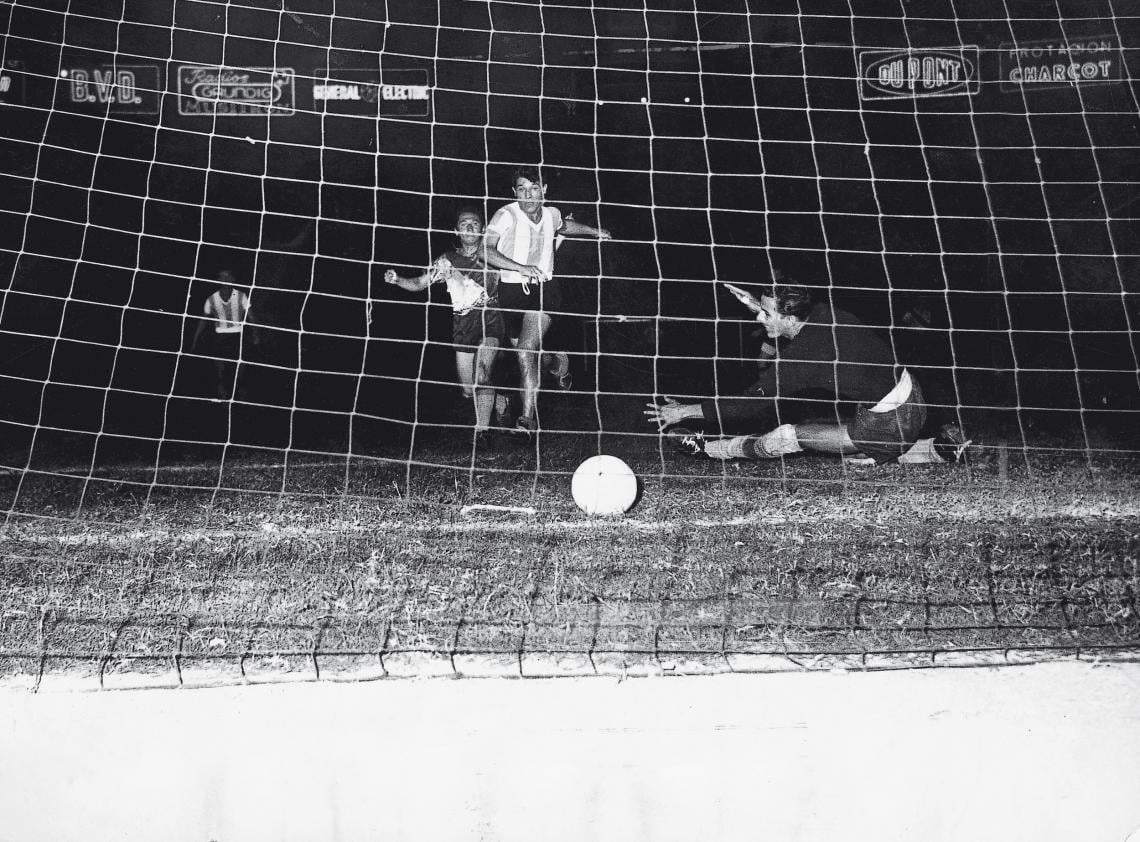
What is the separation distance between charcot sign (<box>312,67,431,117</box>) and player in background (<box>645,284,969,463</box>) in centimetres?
230

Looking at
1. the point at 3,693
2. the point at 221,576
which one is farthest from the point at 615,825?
the point at 3,693

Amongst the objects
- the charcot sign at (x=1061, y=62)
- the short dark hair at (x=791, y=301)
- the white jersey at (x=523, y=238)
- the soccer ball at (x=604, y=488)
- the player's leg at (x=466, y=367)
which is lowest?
the soccer ball at (x=604, y=488)

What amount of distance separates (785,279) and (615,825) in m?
2.86

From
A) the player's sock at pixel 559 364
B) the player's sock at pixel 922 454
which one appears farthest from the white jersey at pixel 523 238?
the player's sock at pixel 922 454

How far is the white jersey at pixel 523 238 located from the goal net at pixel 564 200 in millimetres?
173

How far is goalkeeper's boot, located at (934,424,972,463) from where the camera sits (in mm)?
4820

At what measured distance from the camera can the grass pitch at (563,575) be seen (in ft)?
11.8

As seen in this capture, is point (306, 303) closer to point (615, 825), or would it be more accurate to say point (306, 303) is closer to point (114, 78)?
point (114, 78)

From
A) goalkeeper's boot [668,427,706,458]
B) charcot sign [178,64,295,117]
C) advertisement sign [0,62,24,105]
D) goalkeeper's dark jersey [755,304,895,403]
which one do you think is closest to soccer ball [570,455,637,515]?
goalkeeper's boot [668,427,706,458]

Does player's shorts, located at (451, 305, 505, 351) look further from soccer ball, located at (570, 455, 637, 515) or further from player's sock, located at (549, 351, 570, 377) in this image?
soccer ball, located at (570, 455, 637, 515)

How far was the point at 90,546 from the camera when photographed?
409cm

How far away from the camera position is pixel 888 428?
15.1 ft

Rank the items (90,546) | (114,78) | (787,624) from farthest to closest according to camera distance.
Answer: (114,78), (90,546), (787,624)

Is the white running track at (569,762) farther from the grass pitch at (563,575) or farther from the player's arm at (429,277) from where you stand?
the player's arm at (429,277)
